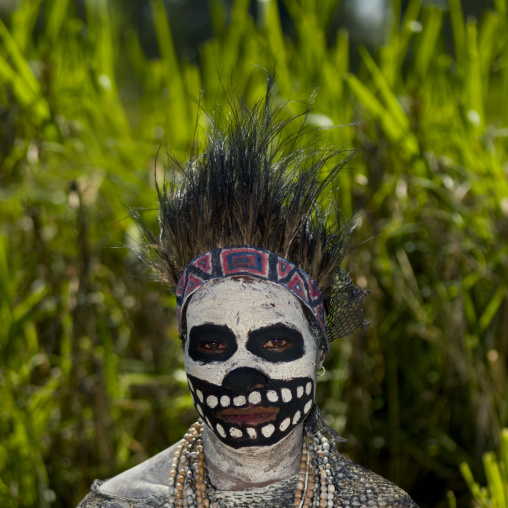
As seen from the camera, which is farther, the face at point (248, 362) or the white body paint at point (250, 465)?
the white body paint at point (250, 465)

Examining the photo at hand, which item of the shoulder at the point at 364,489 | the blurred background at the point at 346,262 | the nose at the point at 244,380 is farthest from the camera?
the blurred background at the point at 346,262

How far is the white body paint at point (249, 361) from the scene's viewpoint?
4.96 ft

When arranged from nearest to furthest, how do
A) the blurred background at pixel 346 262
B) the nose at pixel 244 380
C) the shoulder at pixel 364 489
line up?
the nose at pixel 244 380 → the shoulder at pixel 364 489 → the blurred background at pixel 346 262

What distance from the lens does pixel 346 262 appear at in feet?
8.36

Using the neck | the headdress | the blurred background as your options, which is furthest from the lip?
the blurred background

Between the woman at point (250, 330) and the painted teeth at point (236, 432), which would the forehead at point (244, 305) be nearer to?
the woman at point (250, 330)

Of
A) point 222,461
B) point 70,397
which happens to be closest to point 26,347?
point 70,397

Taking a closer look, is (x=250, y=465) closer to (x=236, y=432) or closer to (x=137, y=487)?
(x=236, y=432)

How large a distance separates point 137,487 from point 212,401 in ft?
1.01

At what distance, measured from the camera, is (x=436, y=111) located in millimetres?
2938

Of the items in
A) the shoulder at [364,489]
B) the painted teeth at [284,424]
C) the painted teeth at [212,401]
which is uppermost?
the painted teeth at [212,401]

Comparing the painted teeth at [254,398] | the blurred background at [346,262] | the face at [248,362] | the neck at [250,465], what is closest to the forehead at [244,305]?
the face at [248,362]

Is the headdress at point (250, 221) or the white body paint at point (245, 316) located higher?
the headdress at point (250, 221)

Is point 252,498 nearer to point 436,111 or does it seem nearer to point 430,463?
point 430,463
